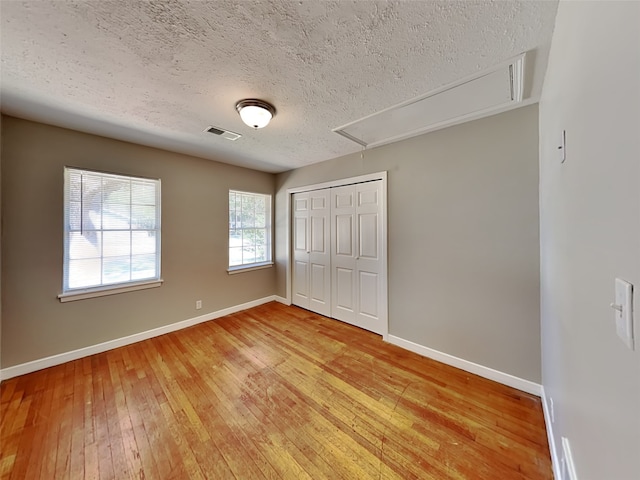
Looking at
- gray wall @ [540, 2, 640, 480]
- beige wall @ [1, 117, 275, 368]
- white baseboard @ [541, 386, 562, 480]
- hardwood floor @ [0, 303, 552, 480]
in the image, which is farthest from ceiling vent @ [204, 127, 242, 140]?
white baseboard @ [541, 386, 562, 480]

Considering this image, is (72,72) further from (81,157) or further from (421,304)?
(421,304)

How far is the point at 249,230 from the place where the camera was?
163 inches

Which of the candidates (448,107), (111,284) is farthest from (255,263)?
(448,107)

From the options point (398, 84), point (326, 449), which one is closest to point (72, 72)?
point (398, 84)

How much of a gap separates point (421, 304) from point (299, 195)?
2.58m

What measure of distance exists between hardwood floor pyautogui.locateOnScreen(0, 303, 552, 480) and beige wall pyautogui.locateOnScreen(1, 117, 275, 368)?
36 cm

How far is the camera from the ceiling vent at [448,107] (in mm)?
1670

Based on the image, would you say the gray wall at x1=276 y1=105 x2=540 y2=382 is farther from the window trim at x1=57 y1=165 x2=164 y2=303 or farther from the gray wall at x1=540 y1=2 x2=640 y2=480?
the window trim at x1=57 y1=165 x2=164 y2=303

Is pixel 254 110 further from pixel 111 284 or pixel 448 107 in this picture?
pixel 111 284

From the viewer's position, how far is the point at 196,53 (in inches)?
56.3

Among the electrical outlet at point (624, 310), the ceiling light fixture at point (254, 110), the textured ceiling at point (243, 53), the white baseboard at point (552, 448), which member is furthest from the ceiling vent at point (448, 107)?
the white baseboard at point (552, 448)

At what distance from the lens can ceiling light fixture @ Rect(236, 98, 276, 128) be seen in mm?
1914

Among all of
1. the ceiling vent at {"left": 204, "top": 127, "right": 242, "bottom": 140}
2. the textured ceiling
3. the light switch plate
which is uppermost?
the ceiling vent at {"left": 204, "top": 127, "right": 242, "bottom": 140}

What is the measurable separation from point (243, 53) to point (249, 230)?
3.00 m
